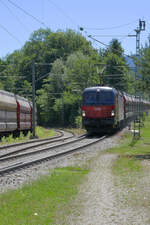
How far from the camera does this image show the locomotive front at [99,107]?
26219 millimetres

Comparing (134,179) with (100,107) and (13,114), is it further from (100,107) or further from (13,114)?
(13,114)

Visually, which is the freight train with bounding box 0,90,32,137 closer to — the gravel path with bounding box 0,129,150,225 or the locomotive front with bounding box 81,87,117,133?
the locomotive front with bounding box 81,87,117,133

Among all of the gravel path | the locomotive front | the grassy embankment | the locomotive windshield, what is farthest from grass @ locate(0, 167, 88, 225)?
the locomotive windshield

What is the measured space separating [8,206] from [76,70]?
47.8 meters

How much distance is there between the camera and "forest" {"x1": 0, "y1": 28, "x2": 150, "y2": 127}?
24969 mm

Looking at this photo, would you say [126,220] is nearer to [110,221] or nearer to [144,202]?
[110,221]

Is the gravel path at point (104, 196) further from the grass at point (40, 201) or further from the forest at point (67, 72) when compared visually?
the forest at point (67, 72)

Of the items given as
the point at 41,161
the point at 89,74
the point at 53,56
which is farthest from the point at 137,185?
the point at 53,56

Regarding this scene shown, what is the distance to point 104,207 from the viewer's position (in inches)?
279

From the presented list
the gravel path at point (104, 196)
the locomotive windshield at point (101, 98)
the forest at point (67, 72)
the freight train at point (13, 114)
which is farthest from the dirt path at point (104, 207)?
→ the locomotive windshield at point (101, 98)

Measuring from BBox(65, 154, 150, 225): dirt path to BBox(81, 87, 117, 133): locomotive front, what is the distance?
53.6 ft

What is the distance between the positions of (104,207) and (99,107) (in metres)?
19.3

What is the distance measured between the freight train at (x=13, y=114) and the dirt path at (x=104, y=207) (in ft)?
53.5

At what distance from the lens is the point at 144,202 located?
291 inches
